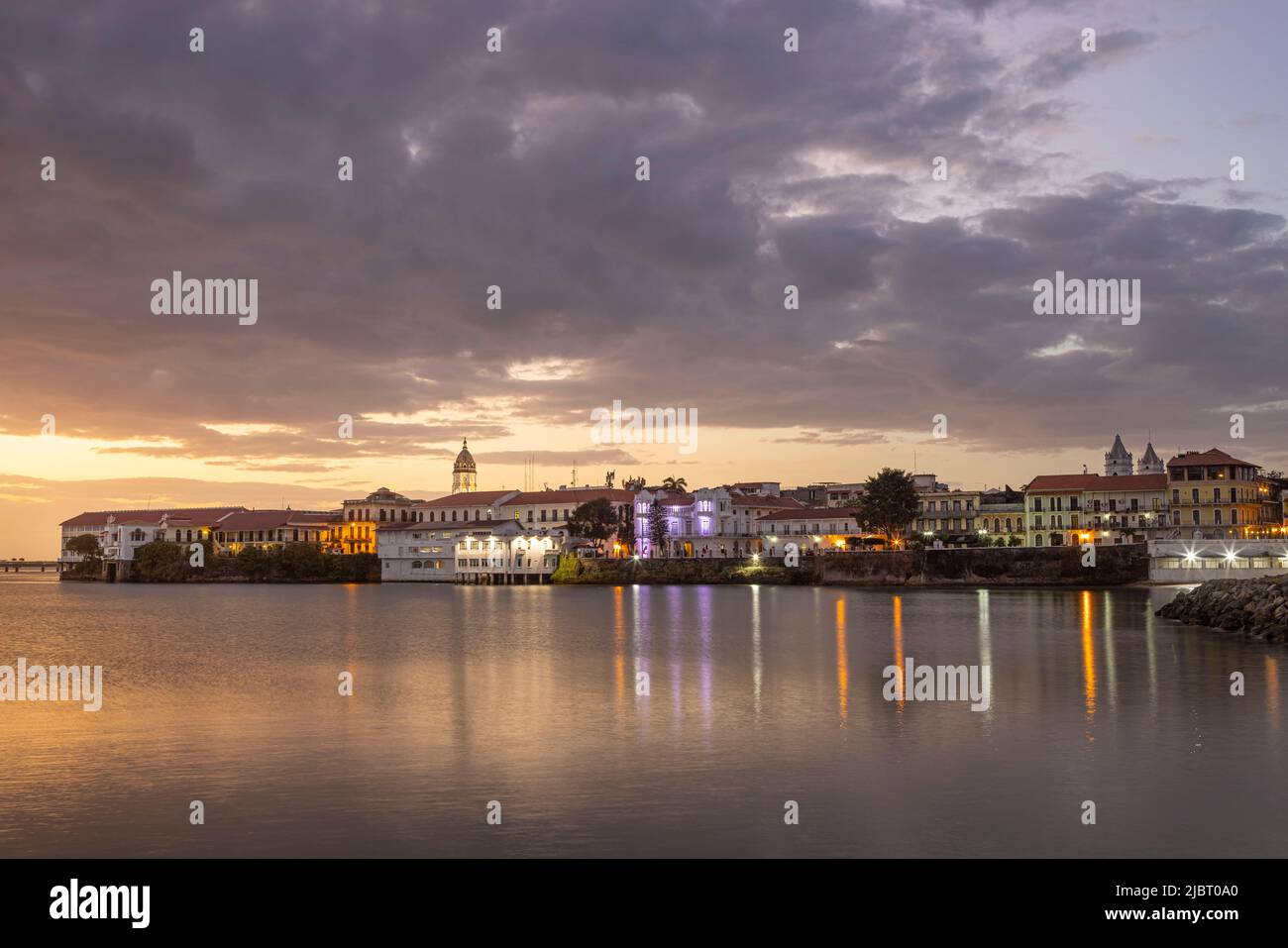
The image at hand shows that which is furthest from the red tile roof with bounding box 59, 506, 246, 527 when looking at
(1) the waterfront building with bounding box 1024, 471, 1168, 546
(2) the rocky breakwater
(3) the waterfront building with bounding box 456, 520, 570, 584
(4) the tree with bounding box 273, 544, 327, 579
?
(2) the rocky breakwater

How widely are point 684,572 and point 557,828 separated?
327 ft

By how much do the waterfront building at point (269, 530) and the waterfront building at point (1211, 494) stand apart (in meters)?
104

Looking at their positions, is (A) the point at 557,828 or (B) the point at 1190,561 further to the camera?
(B) the point at 1190,561

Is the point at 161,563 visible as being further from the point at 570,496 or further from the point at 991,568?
the point at 991,568

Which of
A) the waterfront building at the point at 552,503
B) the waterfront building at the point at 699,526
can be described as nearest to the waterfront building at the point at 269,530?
the waterfront building at the point at 552,503

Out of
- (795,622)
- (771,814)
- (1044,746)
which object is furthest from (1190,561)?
(771,814)

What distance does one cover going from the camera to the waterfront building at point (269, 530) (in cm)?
15625

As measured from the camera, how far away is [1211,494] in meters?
103

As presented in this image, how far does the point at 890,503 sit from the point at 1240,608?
61.2 meters

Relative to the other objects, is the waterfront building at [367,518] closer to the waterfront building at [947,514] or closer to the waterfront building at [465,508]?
the waterfront building at [465,508]

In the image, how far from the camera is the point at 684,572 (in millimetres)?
115938

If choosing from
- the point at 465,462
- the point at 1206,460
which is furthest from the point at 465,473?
the point at 1206,460

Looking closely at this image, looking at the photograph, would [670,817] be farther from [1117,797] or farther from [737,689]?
[737,689]
